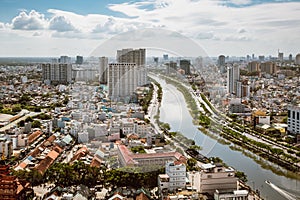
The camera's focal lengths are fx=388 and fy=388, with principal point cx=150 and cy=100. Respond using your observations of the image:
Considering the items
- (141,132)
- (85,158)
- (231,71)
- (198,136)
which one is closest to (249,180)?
(198,136)

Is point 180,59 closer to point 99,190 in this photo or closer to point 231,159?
point 99,190

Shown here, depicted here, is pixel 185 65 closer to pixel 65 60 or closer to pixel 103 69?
pixel 103 69

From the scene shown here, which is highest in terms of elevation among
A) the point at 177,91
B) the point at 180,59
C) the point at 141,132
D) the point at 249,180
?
the point at 180,59

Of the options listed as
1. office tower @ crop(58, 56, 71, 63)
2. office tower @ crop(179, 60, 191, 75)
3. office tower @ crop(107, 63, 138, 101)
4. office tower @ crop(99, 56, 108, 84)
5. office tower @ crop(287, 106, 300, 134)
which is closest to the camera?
office tower @ crop(179, 60, 191, 75)

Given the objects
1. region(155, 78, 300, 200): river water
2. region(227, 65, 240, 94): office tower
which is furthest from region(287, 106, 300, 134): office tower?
region(227, 65, 240, 94): office tower

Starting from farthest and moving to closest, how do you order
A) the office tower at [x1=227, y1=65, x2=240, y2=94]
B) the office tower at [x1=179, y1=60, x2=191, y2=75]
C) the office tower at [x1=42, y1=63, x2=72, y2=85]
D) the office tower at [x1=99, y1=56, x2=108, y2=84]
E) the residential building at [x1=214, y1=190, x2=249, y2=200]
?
1. the office tower at [x1=42, y1=63, x2=72, y2=85]
2. the office tower at [x1=227, y1=65, x2=240, y2=94]
3. the office tower at [x1=99, y1=56, x2=108, y2=84]
4. the office tower at [x1=179, y1=60, x2=191, y2=75]
5. the residential building at [x1=214, y1=190, x2=249, y2=200]

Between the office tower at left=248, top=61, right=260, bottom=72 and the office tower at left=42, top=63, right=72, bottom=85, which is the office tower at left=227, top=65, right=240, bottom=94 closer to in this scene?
the office tower at left=42, top=63, right=72, bottom=85

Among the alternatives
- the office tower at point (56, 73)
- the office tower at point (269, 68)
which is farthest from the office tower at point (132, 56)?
the office tower at point (269, 68)

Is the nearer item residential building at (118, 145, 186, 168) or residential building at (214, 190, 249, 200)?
residential building at (214, 190, 249, 200)

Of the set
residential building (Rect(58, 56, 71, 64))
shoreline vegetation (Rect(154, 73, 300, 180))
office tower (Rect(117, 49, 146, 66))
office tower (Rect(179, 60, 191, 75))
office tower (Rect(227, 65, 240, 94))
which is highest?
residential building (Rect(58, 56, 71, 64))
